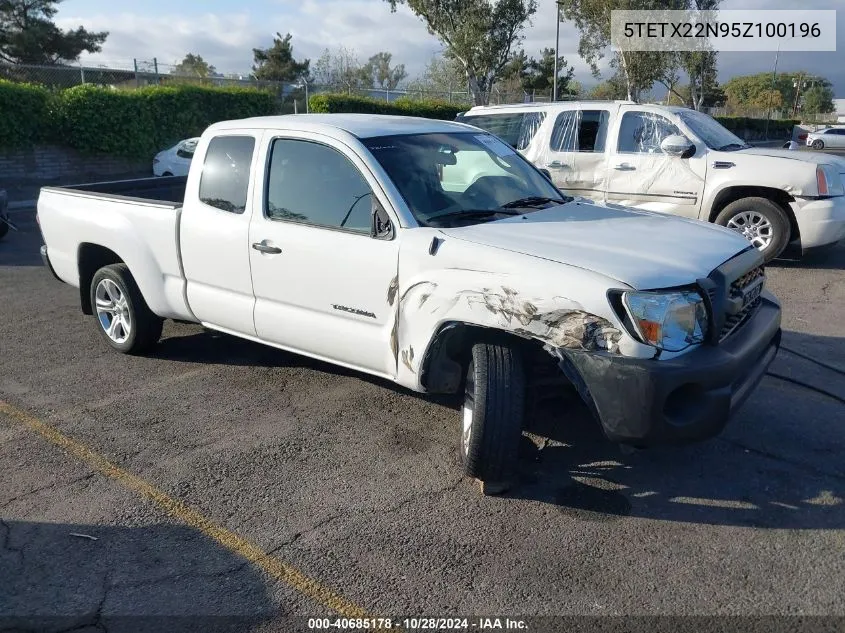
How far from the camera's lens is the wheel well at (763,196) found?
8234 millimetres

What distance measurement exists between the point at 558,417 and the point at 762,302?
1.35 metres

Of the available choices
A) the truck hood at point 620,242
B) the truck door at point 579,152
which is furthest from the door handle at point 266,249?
the truck door at point 579,152

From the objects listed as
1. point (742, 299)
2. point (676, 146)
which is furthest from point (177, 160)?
point (742, 299)

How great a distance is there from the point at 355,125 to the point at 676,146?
16.1ft

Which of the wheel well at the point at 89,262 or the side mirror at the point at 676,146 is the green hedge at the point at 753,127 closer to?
the side mirror at the point at 676,146

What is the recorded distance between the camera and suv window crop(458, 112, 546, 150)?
9.61 meters

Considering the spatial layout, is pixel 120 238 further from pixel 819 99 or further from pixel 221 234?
pixel 819 99

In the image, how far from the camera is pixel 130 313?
5.60 meters

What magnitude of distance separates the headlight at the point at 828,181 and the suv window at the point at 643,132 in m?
1.60

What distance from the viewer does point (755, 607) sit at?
9.28 feet

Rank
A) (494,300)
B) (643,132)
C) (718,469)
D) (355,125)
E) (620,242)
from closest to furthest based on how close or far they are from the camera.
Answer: (494,300) → (620,242) → (718,469) → (355,125) → (643,132)

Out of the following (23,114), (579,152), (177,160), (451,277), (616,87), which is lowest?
(451,277)

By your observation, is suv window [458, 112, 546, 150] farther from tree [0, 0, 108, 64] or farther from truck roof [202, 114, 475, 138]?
tree [0, 0, 108, 64]

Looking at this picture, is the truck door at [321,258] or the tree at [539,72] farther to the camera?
the tree at [539,72]
